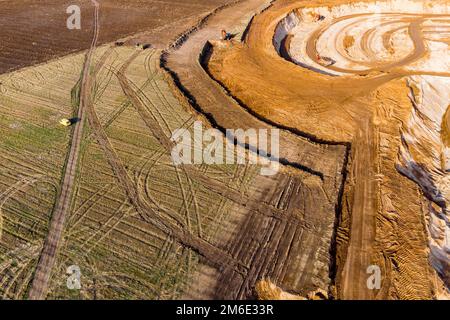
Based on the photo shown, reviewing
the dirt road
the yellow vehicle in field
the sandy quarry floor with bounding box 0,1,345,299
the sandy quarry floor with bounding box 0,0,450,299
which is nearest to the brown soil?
the sandy quarry floor with bounding box 0,0,450,299

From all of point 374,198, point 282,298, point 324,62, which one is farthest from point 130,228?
point 324,62

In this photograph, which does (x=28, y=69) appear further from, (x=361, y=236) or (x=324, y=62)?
(x=361, y=236)

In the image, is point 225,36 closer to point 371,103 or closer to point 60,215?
point 371,103

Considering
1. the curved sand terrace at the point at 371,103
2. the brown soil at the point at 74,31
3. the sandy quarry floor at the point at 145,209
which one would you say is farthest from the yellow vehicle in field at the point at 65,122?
the curved sand terrace at the point at 371,103

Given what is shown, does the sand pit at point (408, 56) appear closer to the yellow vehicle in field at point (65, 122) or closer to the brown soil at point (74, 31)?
the brown soil at point (74, 31)

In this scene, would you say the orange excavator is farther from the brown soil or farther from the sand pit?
the brown soil

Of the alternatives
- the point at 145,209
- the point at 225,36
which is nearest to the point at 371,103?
the point at 225,36

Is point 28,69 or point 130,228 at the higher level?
point 28,69

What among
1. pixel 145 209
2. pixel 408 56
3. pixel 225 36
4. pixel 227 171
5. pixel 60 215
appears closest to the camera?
pixel 60 215
